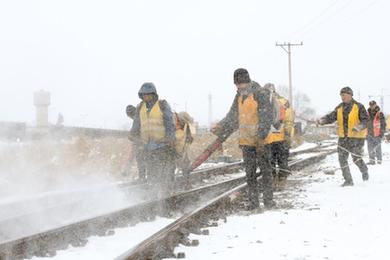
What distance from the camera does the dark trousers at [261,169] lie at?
7.98 m

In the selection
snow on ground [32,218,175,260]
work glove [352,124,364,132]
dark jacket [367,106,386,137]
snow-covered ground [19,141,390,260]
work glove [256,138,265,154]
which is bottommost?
snow on ground [32,218,175,260]

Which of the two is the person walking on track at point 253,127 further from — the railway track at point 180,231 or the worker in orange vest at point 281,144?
the worker in orange vest at point 281,144

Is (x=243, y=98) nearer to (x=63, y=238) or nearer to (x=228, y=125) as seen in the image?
(x=228, y=125)

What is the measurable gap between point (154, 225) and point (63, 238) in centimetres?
156

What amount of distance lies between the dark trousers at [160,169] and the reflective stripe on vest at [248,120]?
4.41 ft

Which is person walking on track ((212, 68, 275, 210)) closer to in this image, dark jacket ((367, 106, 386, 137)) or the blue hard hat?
the blue hard hat

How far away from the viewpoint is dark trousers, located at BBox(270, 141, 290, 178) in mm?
11297

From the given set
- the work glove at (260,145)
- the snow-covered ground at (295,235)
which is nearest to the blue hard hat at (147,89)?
the work glove at (260,145)

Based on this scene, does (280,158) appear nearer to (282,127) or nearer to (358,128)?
(282,127)

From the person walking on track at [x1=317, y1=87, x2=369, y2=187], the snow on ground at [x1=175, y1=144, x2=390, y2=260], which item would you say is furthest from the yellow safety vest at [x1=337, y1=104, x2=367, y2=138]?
the snow on ground at [x1=175, y1=144, x2=390, y2=260]

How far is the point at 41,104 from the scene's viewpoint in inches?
1136

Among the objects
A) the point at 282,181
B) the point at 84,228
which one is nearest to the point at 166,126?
the point at 84,228

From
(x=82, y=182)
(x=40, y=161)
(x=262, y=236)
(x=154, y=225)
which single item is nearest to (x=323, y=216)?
(x=262, y=236)

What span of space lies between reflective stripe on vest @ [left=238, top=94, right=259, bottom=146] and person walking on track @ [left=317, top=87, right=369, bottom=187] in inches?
109
